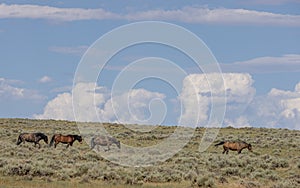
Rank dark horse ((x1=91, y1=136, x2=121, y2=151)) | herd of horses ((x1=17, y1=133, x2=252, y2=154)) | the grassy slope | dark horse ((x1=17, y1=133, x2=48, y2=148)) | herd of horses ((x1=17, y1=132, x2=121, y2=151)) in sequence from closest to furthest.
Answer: the grassy slope → herd of horses ((x1=17, y1=133, x2=252, y2=154)) → dark horse ((x1=91, y1=136, x2=121, y2=151)) → herd of horses ((x1=17, y1=132, x2=121, y2=151)) → dark horse ((x1=17, y1=133, x2=48, y2=148))

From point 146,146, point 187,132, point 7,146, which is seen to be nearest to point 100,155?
point 7,146

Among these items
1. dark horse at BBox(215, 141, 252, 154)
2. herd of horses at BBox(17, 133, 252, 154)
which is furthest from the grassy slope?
herd of horses at BBox(17, 133, 252, 154)

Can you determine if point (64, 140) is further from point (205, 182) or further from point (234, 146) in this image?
point (205, 182)

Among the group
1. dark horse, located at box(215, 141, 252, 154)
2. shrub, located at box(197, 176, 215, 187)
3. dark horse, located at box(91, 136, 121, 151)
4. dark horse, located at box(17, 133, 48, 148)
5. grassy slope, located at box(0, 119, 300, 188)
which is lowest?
shrub, located at box(197, 176, 215, 187)

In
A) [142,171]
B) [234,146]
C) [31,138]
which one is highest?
[31,138]

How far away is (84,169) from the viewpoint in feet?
92.1

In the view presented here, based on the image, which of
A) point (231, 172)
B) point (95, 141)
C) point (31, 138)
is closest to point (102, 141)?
point (95, 141)

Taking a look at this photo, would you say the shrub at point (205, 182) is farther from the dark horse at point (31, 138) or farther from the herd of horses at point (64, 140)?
the dark horse at point (31, 138)

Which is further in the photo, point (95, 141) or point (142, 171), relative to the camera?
point (95, 141)

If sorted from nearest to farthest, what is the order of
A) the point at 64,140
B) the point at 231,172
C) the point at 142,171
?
the point at 142,171, the point at 231,172, the point at 64,140

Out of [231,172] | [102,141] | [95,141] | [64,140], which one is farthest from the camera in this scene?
[64,140]

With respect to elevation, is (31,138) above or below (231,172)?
above

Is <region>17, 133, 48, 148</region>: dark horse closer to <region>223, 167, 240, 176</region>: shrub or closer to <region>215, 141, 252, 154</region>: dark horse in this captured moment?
<region>215, 141, 252, 154</region>: dark horse

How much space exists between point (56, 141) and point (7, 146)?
4199 millimetres
